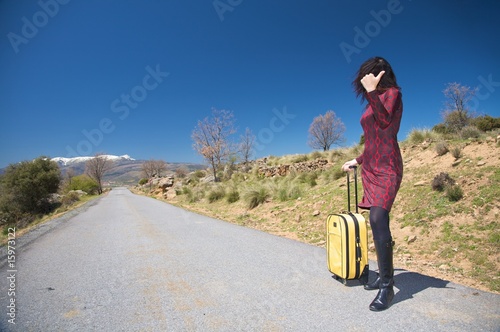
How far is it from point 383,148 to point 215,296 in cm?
225

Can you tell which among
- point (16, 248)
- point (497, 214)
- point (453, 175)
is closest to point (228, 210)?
point (16, 248)

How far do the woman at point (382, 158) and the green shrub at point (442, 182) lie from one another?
4111mm

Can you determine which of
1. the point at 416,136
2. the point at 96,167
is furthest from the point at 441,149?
the point at 96,167

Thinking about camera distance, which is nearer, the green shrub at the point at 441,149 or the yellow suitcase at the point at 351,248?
the yellow suitcase at the point at 351,248

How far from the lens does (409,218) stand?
537cm

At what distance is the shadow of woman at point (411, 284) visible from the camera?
2527 mm

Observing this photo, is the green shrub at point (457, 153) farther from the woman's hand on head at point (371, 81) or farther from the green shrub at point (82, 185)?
the green shrub at point (82, 185)

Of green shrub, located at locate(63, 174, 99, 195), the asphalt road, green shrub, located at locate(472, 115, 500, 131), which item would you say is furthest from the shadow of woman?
green shrub, located at locate(63, 174, 99, 195)

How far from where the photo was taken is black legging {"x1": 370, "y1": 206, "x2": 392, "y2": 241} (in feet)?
7.86

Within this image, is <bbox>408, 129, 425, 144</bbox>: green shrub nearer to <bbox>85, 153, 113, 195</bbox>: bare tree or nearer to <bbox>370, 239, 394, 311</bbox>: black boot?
<bbox>370, 239, 394, 311</bbox>: black boot

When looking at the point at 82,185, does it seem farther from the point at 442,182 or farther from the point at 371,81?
the point at 371,81

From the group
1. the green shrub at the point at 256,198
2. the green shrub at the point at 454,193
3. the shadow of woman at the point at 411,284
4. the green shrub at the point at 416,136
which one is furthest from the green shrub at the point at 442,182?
the green shrub at the point at 256,198

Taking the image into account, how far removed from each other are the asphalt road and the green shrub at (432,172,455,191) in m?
3.36

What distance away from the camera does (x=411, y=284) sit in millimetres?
2797
